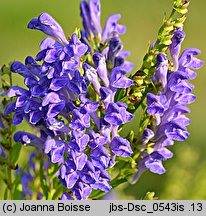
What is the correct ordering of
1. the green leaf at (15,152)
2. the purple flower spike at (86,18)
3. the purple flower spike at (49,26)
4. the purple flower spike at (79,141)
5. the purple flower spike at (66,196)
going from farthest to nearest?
the purple flower spike at (86,18) → the green leaf at (15,152) → the purple flower spike at (49,26) → the purple flower spike at (66,196) → the purple flower spike at (79,141)

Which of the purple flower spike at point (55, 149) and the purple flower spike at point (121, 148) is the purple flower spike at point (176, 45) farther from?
the purple flower spike at point (55, 149)

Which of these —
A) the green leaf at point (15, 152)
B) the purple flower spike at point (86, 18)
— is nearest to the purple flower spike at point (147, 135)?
the green leaf at point (15, 152)

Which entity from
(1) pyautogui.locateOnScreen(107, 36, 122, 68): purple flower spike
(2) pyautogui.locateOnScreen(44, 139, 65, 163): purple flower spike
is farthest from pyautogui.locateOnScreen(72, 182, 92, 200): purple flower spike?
(1) pyautogui.locateOnScreen(107, 36, 122, 68): purple flower spike

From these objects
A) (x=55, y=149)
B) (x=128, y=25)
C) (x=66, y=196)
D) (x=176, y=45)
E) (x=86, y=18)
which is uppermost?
(x=128, y=25)

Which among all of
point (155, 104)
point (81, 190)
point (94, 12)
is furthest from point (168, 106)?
point (94, 12)

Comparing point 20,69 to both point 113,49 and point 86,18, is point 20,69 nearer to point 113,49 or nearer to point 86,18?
point 113,49

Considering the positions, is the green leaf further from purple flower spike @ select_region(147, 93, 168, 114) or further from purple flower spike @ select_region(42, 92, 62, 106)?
purple flower spike @ select_region(147, 93, 168, 114)
